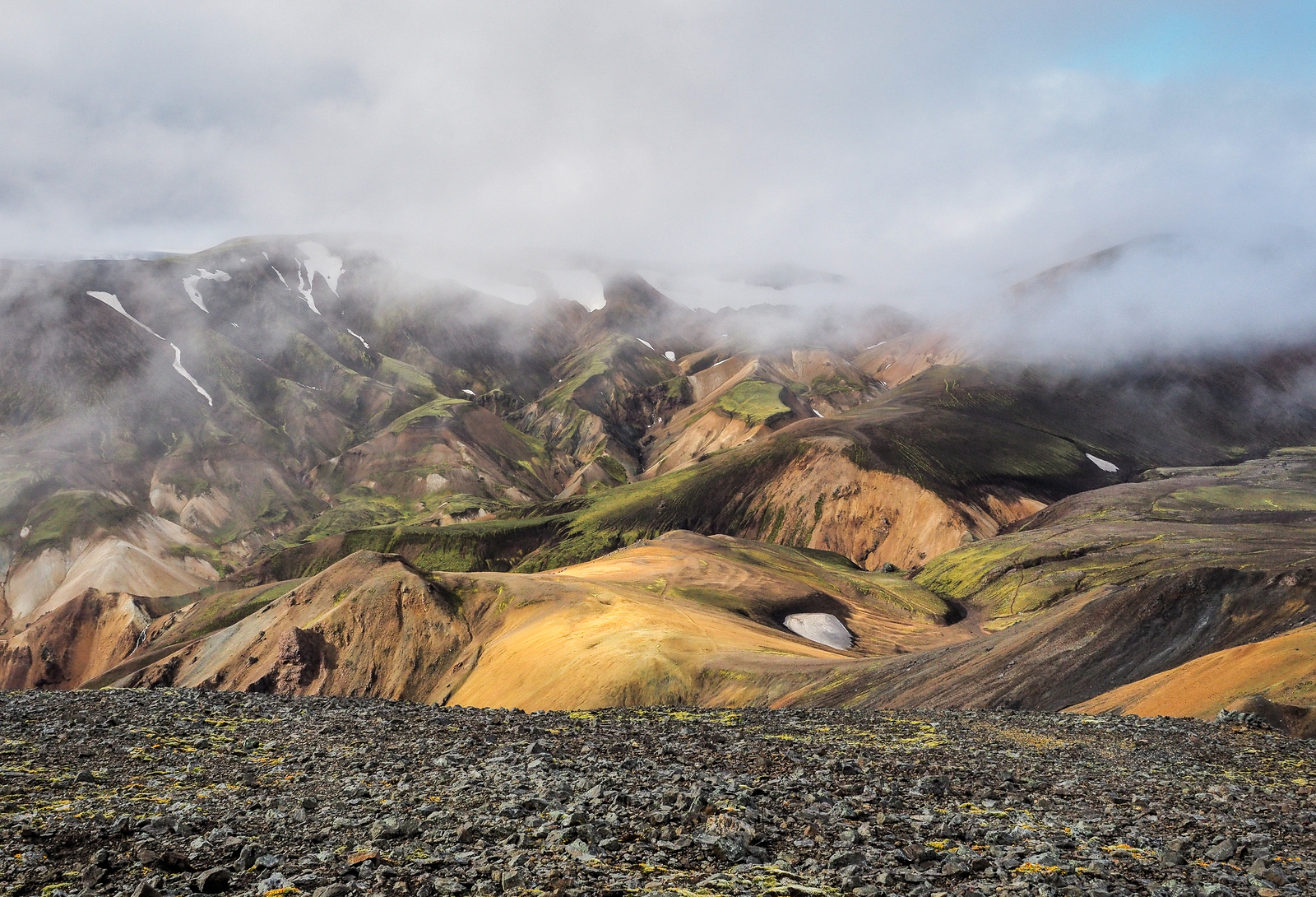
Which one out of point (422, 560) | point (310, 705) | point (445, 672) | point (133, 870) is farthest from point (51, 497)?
point (133, 870)

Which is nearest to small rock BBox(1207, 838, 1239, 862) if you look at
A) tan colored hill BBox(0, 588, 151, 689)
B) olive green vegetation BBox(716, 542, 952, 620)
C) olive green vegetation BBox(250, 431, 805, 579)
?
olive green vegetation BBox(716, 542, 952, 620)

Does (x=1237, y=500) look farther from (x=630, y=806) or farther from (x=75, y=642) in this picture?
(x=75, y=642)

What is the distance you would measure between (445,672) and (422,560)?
10155cm

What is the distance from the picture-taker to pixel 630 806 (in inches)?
560

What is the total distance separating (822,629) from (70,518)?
15793cm

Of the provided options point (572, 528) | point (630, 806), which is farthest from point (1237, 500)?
point (630, 806)

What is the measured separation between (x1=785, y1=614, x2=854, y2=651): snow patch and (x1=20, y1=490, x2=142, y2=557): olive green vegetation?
14931 centimetres

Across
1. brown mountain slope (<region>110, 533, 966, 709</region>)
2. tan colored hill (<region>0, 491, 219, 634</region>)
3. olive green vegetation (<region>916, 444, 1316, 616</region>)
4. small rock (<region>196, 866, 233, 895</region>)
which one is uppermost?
olive green vegetation (<region>916, 444, 1316, 616</region>)

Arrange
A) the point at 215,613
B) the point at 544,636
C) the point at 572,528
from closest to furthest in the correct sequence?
the point at 544,636
the point at 215,613
the point at 572,528

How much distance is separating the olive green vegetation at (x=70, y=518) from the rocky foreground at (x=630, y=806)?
6829 inches

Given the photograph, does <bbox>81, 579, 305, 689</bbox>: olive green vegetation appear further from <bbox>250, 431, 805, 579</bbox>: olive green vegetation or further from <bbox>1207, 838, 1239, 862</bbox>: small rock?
<bbox>1207, 838, 1239, 862</bbox>: small rock

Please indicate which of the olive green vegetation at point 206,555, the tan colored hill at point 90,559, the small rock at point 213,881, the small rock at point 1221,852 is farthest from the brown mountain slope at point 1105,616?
the olive green vegetation at point 206,555

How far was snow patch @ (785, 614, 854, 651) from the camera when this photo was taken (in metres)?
82.8

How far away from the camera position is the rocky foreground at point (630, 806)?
439 inches
